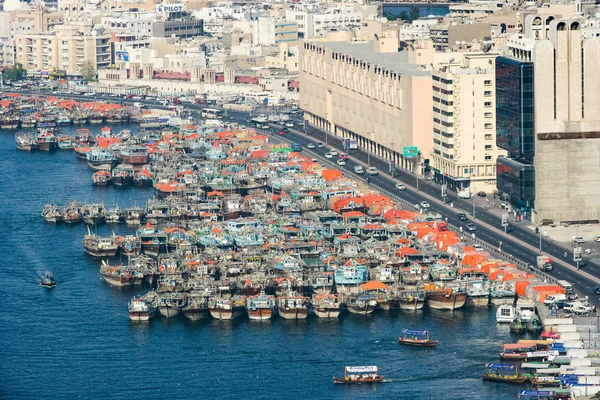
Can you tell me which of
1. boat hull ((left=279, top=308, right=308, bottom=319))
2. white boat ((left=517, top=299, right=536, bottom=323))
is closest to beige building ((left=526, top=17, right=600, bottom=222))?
white boat ((left=517, top=299, right=536, bottom=323))

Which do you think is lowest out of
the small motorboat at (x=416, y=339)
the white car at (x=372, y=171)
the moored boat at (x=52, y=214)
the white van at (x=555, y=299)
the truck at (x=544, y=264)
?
the small motorboat at (x=416, y=339)

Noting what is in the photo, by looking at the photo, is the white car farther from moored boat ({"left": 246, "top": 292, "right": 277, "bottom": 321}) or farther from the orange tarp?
moored boat ({"left": 246, "top": 292, "right": 277, "bottom": 321})

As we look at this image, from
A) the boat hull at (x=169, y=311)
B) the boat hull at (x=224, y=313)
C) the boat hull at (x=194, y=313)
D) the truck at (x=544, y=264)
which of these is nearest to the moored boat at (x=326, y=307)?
the boat hull at (x=224, y=313)

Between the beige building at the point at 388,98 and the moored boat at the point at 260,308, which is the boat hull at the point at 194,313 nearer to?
the moored boat at the point at 260,308

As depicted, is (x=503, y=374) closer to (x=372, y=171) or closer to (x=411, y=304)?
(x=411, y=304)

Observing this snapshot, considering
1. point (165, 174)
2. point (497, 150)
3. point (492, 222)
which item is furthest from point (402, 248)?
point (165, 174)

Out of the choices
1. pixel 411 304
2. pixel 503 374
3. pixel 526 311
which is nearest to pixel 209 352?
pixel 411 304
